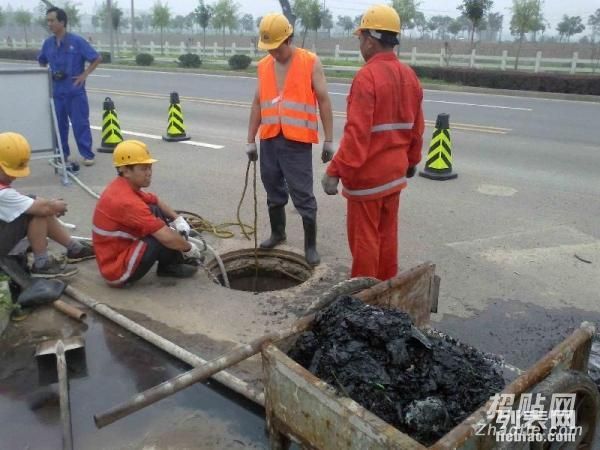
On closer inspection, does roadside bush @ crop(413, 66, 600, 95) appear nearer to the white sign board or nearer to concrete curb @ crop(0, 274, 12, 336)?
the white sign board

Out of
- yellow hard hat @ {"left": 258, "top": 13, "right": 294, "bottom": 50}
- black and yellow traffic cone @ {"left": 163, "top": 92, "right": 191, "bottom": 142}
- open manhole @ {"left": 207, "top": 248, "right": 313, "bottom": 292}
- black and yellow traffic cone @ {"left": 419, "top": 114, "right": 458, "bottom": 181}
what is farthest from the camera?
black and yellow traffic cone @ {"left": 163, "top": 92, "right": 191, "bottom": 142}

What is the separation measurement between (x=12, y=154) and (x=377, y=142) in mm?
2628

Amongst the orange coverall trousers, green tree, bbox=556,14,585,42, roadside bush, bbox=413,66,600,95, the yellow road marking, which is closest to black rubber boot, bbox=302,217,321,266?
the orange coverall trousers

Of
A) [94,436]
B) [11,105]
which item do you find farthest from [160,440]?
[11,105]

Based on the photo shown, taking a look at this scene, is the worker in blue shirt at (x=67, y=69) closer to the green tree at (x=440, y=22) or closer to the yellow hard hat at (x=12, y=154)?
the yellow hard hat at (x=12, y=154)

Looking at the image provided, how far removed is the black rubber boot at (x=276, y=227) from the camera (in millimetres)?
5297

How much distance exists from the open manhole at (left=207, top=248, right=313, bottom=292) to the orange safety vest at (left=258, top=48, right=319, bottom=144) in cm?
115

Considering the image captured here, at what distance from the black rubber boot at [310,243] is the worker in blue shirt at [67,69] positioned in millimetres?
4713

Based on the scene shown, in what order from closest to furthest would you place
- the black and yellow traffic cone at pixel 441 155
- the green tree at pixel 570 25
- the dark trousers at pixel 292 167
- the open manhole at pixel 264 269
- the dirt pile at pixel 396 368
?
the dirt pile at pixel 396 368, the dark trousers at pixel 292 167, the open manhole at pixel 264 269, the black and yellow traffic cone at pixel 441 155, the green tree at pixel 570 25

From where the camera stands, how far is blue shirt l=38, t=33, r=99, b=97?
8.04 m

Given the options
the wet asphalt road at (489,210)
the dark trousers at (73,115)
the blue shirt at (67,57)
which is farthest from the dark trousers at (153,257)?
the blue shirt at (67,57)

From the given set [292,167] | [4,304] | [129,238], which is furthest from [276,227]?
[4,304]

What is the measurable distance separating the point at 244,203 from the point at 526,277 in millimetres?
3233

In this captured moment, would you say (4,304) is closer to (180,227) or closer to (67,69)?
(180,227)
